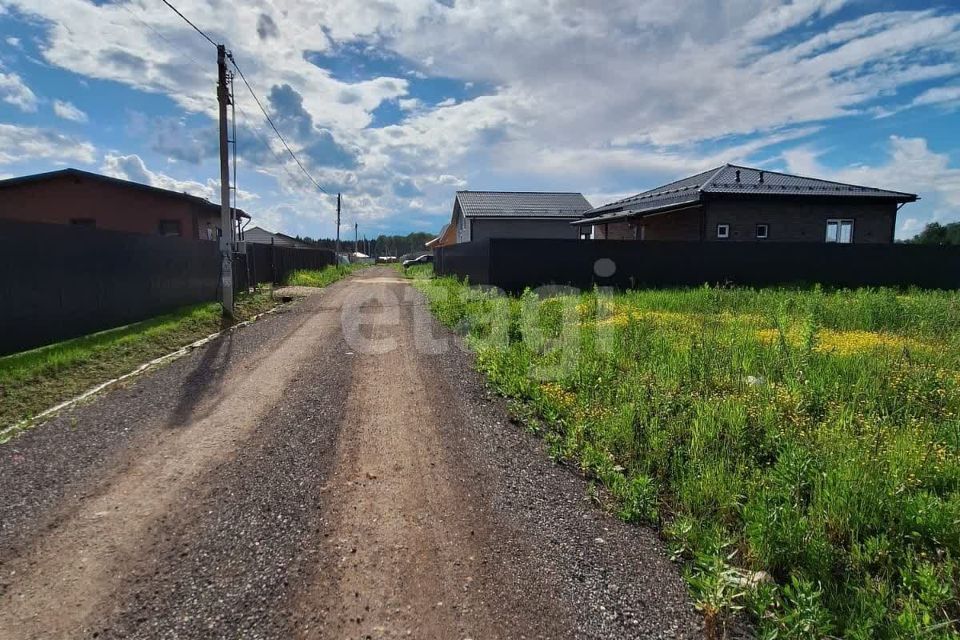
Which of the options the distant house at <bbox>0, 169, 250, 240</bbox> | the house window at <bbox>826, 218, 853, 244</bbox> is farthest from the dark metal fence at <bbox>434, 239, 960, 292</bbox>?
the distant house at <bbox>0, 169, 250, 240</bbox>

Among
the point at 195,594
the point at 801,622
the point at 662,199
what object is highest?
the point at 662,199

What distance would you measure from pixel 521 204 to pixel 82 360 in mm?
28116

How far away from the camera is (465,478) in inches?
138

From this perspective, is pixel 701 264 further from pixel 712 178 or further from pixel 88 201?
pixel 88 201

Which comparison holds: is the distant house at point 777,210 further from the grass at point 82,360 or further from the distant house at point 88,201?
the distant house at point 88,201

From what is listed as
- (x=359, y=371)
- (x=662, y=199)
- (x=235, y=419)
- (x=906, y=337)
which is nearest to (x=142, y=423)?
(x=235, y=419)

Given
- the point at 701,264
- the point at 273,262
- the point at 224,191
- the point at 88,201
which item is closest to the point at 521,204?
the point at 273,262

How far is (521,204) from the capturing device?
32281mm

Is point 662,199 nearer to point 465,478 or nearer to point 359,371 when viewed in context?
point 359,371

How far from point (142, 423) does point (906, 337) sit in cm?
967

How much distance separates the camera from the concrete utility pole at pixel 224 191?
10.8 meters

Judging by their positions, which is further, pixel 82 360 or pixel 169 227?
pixel 169 227

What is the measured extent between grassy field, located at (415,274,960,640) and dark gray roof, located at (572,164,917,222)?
1237 centimetres

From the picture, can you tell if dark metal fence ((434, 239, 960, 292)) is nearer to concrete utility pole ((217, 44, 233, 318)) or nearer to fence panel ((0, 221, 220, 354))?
concrete utility pole ((217, 44, 233, 318))
